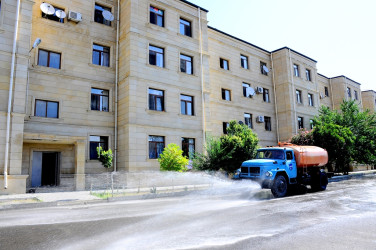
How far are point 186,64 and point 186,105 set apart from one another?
366 cm

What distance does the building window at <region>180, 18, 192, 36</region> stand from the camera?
79.3 ft

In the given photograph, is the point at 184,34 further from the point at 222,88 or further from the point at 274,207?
the point at 274,207

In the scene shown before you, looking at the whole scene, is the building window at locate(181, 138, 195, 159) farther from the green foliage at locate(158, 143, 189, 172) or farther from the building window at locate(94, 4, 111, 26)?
the building window at locate(94, 4, 111, 26)

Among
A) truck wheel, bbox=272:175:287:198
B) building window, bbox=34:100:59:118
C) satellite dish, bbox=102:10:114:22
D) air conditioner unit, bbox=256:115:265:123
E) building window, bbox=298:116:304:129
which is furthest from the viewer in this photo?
building window, bbox=298:116:304:129

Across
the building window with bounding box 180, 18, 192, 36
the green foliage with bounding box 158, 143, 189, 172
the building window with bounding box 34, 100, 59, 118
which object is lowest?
the green foliage with bounding box 158, 143, 189, 172

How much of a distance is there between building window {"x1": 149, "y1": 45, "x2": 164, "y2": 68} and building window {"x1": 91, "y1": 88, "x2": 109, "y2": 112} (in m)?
4.42

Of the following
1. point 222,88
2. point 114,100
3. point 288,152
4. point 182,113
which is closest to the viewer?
point 288,152

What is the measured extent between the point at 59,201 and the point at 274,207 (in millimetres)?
8985

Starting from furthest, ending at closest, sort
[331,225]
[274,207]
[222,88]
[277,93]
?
1. [277,93]
2. [222,88]
3. [274,207]
4. [331,225]

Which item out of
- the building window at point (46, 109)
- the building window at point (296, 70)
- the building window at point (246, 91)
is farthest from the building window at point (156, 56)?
the building window at point (296, 70)

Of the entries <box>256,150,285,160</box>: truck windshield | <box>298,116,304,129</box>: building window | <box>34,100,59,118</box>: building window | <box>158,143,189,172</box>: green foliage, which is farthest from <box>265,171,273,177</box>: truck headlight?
<box>298,116,304,129</box>: building window

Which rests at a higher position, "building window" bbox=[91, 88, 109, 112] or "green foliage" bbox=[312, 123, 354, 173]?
"building window" bbox=[91, 88, 109, 112]

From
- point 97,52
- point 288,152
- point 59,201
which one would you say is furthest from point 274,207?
point 97,52

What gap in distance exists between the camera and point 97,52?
21312 mm
